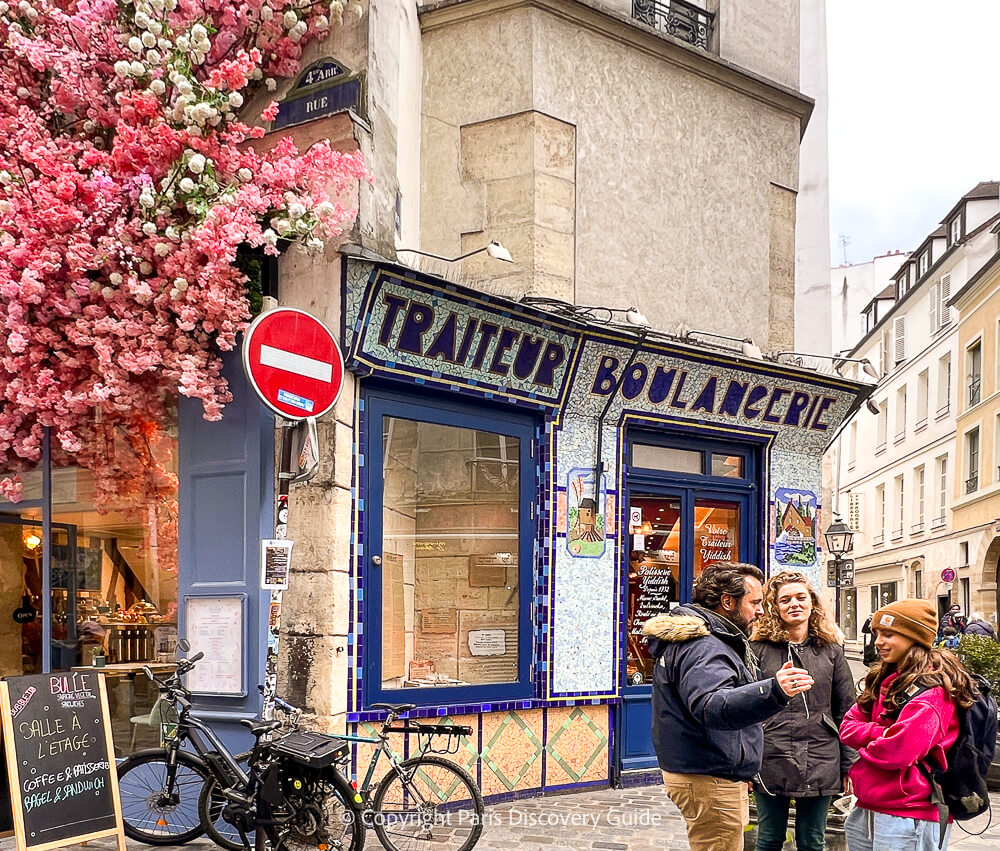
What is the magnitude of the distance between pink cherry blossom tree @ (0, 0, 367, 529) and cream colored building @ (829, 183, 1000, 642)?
2777 cm

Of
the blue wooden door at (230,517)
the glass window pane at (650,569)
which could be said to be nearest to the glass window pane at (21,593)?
the blue wooden door at (230,517)

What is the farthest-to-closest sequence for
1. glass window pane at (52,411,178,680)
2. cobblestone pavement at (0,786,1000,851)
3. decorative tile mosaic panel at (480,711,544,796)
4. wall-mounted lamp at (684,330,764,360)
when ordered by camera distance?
1. wall-mounted lamp at (684,330,764,360)
2. decorative tile mosaic panel at (480,711,544,796)
3. glass window pane at (52,411,178,680)
4. cobblestone pavement at (0,786,1000,851)

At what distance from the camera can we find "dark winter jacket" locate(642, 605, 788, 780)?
4.33m

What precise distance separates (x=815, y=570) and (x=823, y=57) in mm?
5941

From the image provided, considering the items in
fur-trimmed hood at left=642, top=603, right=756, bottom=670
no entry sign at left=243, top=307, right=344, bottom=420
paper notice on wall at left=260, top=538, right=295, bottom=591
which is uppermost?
no entry sign at left=243, top=307, right=344, bottom=420

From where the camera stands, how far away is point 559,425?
29.9 ft

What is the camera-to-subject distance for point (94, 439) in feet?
26.1

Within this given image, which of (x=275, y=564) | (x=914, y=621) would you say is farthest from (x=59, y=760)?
(x=914, y=621)

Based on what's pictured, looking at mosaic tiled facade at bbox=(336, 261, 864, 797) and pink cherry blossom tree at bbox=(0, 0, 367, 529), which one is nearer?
pink cherry blossom tree at bbox=(0, 0, 367, 529)

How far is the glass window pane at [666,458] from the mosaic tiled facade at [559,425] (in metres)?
0.21

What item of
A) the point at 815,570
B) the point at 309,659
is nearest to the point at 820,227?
the point at 815,570


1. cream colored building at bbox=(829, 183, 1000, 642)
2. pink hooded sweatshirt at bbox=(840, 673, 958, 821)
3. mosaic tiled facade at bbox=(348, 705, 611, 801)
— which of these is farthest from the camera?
cream colored building at bbox=(829, 183, 1000, 642)

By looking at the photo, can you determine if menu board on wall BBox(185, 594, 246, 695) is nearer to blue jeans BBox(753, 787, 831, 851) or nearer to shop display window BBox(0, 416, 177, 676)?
shop display window BBox(0, 416, 177, 676)

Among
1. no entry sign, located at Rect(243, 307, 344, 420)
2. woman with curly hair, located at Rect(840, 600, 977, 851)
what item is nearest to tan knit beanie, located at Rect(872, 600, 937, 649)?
woman with curly hair, located at Rect(840, 600, 977, 851)
